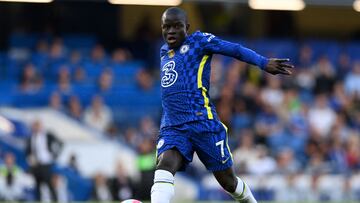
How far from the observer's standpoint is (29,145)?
16.7 m

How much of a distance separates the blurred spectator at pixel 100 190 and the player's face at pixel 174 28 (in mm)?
8654

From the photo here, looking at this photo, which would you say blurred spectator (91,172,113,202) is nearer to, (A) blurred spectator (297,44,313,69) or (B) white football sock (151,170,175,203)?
(A) blurred spectator (297,44,313,69)

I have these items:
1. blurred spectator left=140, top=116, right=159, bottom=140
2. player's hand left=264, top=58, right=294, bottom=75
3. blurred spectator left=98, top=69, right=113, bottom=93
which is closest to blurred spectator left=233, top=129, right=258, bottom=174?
blurred spectator left=140, top=116, right=159, bottom=140

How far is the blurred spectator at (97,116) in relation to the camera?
18297mm

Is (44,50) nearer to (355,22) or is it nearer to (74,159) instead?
(74,159)

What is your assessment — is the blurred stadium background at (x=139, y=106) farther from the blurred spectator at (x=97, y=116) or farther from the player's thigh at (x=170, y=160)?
the player's thigh at (x=170, y=160)

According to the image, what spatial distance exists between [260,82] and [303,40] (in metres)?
3.02

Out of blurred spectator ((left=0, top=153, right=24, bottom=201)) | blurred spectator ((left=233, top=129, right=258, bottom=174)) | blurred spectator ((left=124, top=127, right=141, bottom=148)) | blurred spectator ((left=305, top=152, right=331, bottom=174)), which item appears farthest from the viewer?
blurred spectator ((left=124, top=127, right=141, bottom=148))

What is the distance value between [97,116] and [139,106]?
1036 mm

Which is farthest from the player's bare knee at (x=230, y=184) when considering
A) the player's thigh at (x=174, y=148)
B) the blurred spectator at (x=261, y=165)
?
the blurred spectator at (x=261, y=165)

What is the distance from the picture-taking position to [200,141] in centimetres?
813

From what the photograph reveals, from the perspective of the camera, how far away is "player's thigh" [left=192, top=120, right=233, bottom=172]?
8117 millimetres

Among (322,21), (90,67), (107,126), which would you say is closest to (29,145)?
(107,126)

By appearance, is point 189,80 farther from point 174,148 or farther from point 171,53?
point 174,148
